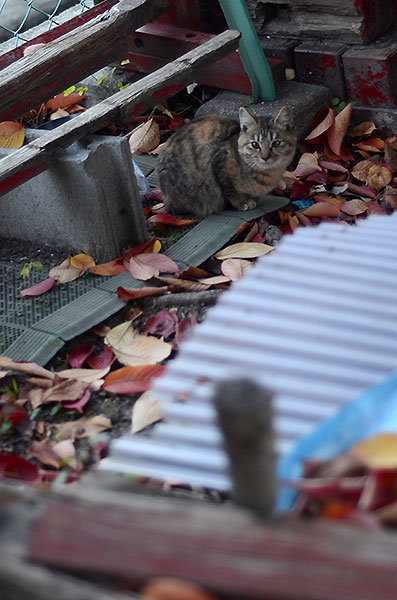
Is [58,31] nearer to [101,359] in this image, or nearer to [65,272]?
[65,272]

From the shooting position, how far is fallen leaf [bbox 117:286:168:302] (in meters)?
3.46

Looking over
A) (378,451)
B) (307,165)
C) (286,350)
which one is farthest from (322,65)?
(378,451)

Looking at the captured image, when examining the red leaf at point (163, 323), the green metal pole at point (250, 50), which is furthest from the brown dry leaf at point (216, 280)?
the green metal pole at point (250, 50)

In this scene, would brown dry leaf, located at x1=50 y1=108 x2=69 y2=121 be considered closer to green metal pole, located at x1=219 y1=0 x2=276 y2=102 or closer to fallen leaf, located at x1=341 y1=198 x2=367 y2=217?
green metal pole, located at x1=219 y1=0 x2=276 y2=102

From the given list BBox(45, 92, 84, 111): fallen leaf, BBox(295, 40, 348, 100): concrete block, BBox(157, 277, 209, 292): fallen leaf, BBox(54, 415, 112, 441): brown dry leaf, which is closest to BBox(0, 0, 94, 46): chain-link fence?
BBox(45, 92, 84, 111): fallen leaf

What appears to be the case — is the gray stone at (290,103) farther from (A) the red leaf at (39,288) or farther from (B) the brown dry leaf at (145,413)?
(B) the brown dry leaf at (145,413)

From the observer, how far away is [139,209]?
3.81 m

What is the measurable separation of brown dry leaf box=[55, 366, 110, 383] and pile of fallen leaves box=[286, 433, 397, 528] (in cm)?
180

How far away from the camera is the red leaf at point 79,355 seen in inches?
124

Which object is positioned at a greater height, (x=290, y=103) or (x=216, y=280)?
(x=290, y=103)

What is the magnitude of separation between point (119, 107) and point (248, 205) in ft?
2.94

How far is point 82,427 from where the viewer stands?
278cm

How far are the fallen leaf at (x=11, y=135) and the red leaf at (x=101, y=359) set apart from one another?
139 centimetres

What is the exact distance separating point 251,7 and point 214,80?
513 millimetres
